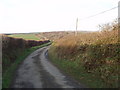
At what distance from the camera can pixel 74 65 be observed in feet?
58.1

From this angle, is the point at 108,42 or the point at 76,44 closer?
the point at 108,42

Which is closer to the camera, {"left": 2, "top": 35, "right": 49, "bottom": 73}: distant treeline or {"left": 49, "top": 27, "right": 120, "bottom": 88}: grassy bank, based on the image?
{"left": 49, "top": 27, "right": 120, "bottom": 88}: grassy bank

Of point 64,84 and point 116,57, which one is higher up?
point 116,57

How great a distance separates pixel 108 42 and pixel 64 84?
5.88 metres

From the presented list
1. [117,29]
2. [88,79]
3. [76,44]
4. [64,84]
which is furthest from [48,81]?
[76,44]

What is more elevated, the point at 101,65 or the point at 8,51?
the point at 8,51

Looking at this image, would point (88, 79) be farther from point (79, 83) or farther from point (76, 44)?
point (76, 44)

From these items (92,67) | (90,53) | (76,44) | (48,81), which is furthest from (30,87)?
(76,44)

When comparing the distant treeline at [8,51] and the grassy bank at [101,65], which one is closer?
the grassy bank at [101,65]

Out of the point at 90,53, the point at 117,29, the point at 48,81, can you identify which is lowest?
the point at 48,81

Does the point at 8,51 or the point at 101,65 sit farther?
the point at 8,51

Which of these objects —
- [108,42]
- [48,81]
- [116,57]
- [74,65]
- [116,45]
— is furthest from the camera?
[74,65]

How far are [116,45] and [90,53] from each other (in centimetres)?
256

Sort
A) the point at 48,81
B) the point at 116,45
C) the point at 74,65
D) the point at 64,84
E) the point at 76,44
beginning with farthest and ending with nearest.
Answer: the point at 76,44 < the point at 74,65 < the point at 116,45 < the point at 48,81 < the point at 64,84
